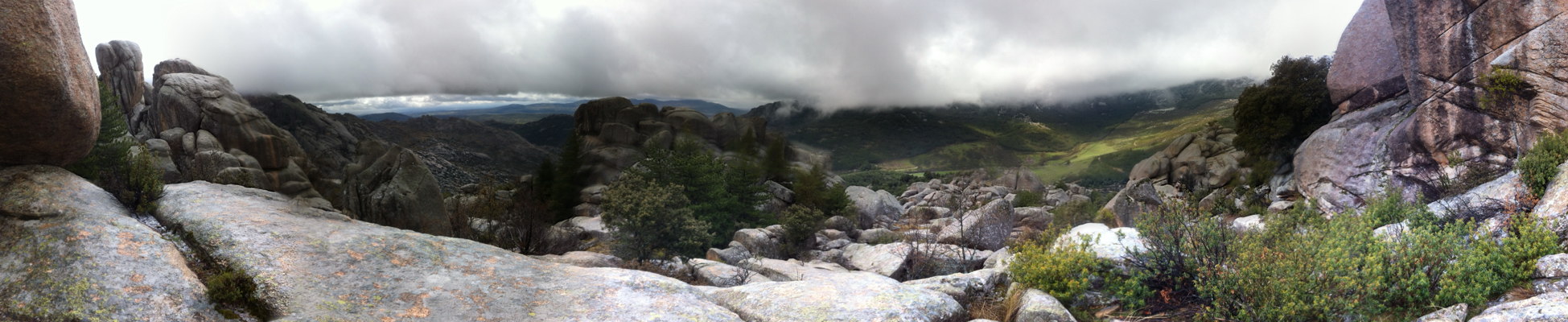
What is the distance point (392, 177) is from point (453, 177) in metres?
80.6

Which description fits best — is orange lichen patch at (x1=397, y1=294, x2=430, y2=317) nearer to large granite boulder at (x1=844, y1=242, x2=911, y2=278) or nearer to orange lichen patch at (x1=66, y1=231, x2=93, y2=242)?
orange lichen patch at (x1=66, y1=231, x2=93, y2=242)

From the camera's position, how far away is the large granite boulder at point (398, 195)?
62.4 feet

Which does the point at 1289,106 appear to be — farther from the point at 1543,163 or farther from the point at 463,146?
the point at 463,146

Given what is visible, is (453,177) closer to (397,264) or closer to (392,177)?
(392,177)

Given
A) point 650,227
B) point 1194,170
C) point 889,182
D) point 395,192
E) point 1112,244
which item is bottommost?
point 889,182

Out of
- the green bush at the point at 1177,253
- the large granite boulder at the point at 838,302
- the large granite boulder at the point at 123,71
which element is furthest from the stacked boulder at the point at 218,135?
the green bush at the point at 1177,253

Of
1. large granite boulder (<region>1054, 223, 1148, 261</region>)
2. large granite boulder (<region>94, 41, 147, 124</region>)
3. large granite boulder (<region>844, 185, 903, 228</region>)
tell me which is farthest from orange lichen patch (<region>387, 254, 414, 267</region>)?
large granite boulder (<region>94, 41, 147, 124</region>)

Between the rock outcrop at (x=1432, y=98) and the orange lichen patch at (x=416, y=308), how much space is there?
2142 cm

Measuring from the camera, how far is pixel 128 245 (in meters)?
7.64

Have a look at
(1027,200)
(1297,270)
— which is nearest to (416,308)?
(1297,270)

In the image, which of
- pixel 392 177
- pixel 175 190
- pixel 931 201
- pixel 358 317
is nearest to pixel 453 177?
pixel 931 201

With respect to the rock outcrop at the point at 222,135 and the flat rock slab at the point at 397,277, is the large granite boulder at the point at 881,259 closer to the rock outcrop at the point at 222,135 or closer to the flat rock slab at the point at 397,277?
the flat rock slab at the point at 397,277

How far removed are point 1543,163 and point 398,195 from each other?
32506 millimetres

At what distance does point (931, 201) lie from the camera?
215ft
